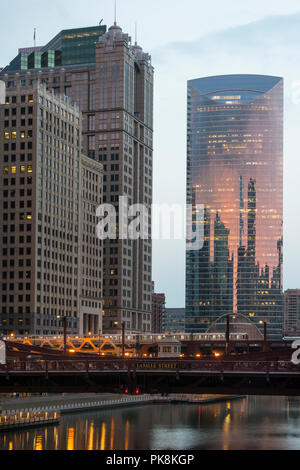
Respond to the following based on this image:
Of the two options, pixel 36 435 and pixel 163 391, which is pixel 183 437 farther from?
pixel 163 391

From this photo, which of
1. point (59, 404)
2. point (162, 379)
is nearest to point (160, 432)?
point (59, 404)

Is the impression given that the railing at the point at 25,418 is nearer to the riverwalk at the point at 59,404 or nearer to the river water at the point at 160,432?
the riverwalk at the point at 59,404

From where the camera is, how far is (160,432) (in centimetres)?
14075

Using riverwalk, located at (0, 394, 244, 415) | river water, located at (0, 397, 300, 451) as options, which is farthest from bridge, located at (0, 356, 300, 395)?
riverwalk, located at (0, 394, 244, 415)

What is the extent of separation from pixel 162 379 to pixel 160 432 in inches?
2383

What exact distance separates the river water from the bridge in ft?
108

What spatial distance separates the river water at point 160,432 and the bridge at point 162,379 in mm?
32891

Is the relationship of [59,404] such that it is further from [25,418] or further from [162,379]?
[162,379]

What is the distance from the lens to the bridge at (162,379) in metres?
79.9

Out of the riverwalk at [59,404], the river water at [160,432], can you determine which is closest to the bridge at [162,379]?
the river water at [160,432]

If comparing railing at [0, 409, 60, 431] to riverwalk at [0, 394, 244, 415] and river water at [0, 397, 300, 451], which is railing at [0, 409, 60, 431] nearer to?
riverwalk at [0, 394, 244, 415]

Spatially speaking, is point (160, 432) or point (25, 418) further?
point (25, 418)

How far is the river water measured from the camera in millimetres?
120938
